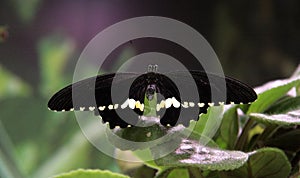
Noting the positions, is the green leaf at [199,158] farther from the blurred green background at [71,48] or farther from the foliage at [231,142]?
the blurred green background at [71,48]

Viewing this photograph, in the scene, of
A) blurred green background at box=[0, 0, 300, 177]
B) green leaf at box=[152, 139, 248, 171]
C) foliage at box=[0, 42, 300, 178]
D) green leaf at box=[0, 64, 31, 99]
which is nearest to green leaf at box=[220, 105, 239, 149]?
foliage at box=[0, 42, 300, 178]

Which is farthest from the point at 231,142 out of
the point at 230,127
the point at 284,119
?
the point at 284,119

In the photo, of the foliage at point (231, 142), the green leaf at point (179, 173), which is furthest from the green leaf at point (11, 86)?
the green leaf at point (179, 173)

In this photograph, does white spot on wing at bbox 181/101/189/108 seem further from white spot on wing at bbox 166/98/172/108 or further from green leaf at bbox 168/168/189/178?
green leaf at bbox 168/168/189/178

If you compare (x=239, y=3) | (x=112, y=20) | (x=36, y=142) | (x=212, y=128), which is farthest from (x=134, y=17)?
(x=212, y=128)

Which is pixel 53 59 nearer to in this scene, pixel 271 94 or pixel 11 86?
pixel 11 86

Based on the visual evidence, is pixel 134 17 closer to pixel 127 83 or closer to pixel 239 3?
pixel 239 3
